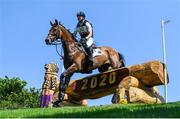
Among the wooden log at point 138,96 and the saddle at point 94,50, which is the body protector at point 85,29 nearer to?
the saddle at point 94,50

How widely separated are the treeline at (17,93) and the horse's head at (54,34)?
31589 mm

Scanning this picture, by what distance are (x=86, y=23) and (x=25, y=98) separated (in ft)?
115

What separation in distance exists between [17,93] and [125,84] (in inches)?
1456

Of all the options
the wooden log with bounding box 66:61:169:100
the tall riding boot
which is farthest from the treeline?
the tall riding boot

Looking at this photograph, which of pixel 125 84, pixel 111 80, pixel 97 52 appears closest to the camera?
pixel 125 84

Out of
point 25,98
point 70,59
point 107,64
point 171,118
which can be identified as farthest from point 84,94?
point 25,98

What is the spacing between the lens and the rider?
21.9 m

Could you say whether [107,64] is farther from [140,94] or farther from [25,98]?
[25,98]

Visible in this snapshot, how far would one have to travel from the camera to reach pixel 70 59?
858 inches

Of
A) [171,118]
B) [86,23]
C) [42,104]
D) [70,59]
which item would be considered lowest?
[171,118]

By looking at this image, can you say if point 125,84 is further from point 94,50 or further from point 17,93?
point 17,93

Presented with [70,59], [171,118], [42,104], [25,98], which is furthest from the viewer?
[25,98]

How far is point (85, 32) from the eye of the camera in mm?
21953

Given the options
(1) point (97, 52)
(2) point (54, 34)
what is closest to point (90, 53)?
(1) point (97, 52)
